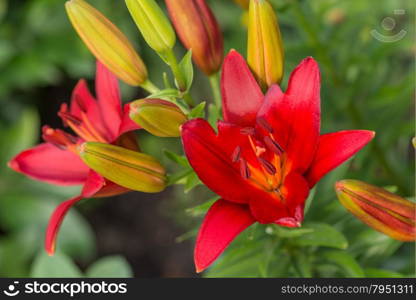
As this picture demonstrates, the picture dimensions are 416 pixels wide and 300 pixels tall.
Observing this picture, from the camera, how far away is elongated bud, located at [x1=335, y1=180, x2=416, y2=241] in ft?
2.53

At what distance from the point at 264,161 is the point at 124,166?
6.9 inches

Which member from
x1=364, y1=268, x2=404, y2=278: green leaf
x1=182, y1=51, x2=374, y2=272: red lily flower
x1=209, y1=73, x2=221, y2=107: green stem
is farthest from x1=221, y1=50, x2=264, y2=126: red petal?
x1=364, y1=268, x2=404, y2=278: green leaf

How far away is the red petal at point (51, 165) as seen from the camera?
3.03 feet

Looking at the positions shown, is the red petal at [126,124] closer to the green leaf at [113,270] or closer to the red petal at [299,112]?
the red petal at [299,112]

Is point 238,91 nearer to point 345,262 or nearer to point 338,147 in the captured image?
point 338,147

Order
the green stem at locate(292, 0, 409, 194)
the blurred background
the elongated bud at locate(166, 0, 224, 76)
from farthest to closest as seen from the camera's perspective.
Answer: the green stem at locate(292, 0, 409, 194) < the blurred background < the elongated bud at locate(166, 0, 224, 76)

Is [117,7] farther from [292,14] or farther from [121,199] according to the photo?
[292,14]

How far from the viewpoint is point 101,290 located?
1091 millimetres

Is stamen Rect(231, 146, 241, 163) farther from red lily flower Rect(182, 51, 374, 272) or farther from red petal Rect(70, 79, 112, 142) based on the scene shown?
red petal Rect(70, 79, 112, 142)

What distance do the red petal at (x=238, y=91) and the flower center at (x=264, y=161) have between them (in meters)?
0.03

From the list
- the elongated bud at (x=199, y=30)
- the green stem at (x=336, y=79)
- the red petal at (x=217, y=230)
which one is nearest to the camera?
the red petal at (x=217, y=230)

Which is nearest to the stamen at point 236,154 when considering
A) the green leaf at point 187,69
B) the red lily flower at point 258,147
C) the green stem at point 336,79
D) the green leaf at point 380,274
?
the red lily flower at point 258,147

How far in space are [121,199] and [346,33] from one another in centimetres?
142

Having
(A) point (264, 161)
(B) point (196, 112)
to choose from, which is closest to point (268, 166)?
(A) point (264, 161)
